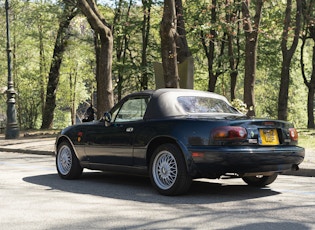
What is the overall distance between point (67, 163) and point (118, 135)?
67.0 inches

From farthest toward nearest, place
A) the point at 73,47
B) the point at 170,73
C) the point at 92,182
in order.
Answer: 1. the point at 73,47
2. the point at 170,73
3. the point at 92,182

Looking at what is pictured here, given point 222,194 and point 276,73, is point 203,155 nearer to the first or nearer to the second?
point 222,194

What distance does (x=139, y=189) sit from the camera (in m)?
7.61

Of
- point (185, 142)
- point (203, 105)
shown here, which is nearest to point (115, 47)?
point (203, 105)

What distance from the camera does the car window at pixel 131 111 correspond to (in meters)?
7.63

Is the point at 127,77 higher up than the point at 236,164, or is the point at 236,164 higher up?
the point at 127,77

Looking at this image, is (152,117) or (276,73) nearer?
(152,117)

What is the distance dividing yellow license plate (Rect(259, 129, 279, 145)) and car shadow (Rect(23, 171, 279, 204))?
0.80m

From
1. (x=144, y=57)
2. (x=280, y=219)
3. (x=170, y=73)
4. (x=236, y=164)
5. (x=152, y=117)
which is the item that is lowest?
(x=280, y=219)

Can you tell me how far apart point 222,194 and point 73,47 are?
94.9 feet

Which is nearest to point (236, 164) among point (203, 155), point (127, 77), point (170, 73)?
point (203, 155)

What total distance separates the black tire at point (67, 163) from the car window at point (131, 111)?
4.40ft

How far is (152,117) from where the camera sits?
24.1ft

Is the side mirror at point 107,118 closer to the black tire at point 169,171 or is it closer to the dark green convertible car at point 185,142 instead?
the dark green convertible car at point 185,142
